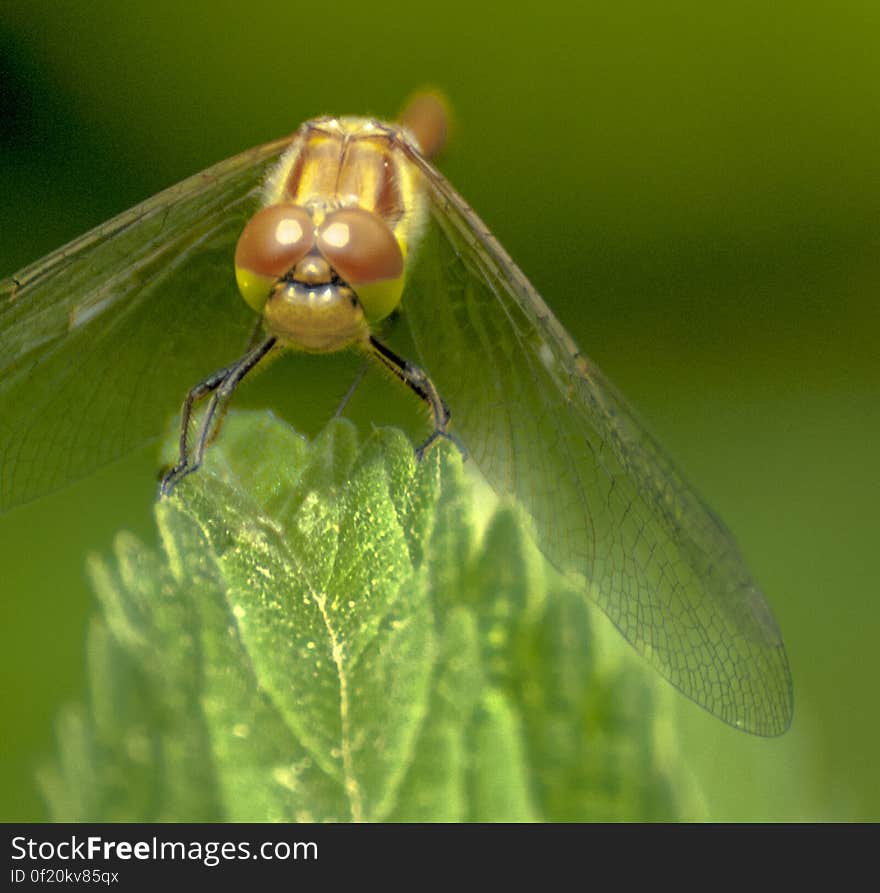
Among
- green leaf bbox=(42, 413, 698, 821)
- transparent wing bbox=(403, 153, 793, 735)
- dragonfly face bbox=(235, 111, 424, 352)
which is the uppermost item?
dragonfly face bbox=(235, 111, 424, 352)

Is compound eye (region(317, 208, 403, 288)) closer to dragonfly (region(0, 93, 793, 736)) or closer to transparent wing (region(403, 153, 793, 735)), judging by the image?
dragonfly (region(0, 93, 793, 736))

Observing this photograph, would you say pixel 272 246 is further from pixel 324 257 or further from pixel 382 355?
pixel 382 355

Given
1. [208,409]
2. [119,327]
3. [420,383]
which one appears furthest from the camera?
[119,327]

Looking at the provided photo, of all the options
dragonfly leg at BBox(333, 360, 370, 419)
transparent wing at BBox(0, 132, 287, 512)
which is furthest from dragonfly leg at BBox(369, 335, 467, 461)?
transparent wing at BBox(0, 132, 287, 512)

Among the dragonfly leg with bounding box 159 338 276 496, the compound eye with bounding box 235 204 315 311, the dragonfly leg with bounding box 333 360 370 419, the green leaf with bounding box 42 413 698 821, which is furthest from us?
the dragonfly leg with bounding box 333 360 370 419

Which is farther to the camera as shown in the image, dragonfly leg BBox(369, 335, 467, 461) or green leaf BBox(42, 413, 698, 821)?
dragonfly leg BBox(369, 335, 467, 461)

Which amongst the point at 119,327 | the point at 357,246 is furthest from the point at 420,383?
the point at 119,327

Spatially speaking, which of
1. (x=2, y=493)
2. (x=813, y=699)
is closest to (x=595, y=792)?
(x=2, y=493)
